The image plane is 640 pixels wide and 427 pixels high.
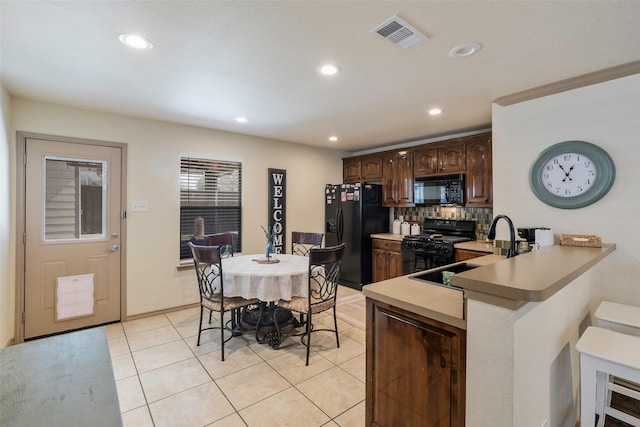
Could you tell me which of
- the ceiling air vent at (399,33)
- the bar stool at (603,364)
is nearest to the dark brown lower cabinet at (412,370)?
the bar stool at (603,364)

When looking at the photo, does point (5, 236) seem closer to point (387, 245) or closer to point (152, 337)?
point (152, 337)

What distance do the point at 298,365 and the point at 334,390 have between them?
17.9 inches

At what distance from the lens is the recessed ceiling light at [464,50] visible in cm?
193

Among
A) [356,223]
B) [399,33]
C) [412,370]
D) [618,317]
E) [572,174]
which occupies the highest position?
[399,33]

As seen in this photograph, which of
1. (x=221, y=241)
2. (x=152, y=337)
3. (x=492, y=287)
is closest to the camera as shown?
(x=492, y=287)

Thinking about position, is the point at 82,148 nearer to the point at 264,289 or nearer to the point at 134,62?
the point at 134,62

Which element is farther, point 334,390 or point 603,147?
point 603,147

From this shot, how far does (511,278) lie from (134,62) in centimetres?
276

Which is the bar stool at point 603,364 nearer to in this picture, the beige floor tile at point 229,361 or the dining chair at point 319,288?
the dining chair at point 319,288

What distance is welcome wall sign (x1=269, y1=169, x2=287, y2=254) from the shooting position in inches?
182

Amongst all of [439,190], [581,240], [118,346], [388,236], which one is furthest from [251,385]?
[439,190]

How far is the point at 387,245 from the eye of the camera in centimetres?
468

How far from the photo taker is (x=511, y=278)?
1.18 meters

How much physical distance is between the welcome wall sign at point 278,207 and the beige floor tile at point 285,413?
2637mm
